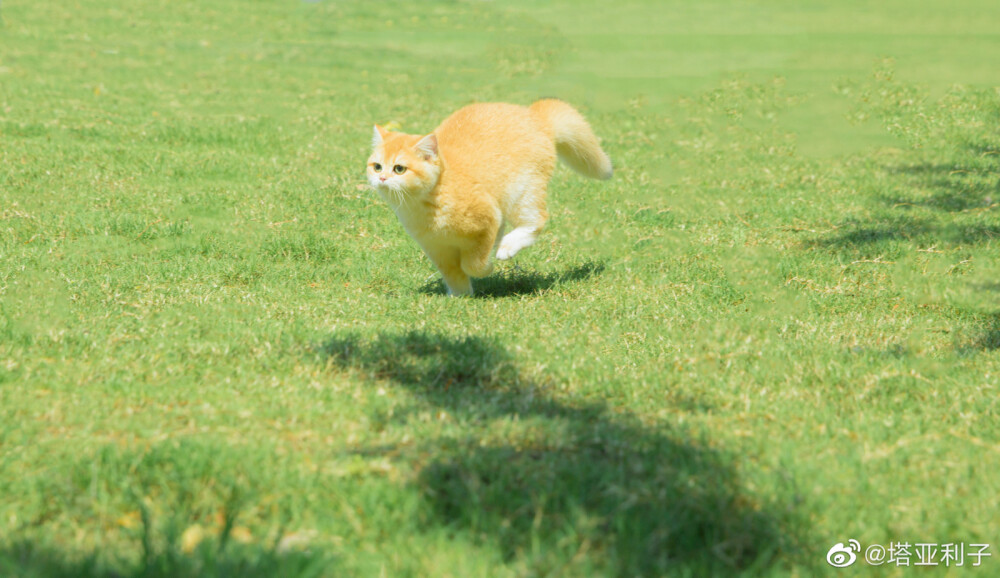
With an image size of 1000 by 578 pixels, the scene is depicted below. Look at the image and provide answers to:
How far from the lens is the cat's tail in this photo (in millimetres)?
9945

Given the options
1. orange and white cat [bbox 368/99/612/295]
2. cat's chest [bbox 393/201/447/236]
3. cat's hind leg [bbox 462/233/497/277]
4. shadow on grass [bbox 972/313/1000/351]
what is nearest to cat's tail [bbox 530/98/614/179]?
orange and white cat [bbox 368/99/612/295]

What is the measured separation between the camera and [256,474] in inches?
178

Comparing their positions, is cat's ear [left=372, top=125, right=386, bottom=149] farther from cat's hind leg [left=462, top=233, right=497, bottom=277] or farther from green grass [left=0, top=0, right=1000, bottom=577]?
green grass [left=0, top=0, right=1000, bottom=577]

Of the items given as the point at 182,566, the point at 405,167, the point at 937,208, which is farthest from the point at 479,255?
the point at 937,208

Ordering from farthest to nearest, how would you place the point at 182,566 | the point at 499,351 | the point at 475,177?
1. the point at 475,177
2. the point at 499,351
3. the point at 182,566

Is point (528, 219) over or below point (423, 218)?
below

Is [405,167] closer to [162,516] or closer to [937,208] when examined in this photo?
[162,516]

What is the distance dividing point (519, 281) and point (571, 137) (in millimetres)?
1827

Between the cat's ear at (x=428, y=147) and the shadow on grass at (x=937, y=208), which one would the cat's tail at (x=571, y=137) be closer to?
the cat's ear at (x=428, y=147)

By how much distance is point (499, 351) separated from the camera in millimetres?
6785

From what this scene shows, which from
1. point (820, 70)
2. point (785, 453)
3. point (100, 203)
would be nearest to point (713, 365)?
point (785, 453)

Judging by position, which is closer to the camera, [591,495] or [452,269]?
[591,495]

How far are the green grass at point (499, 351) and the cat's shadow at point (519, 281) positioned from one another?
63 millimetres

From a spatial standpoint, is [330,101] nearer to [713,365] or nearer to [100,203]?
[100,203]
